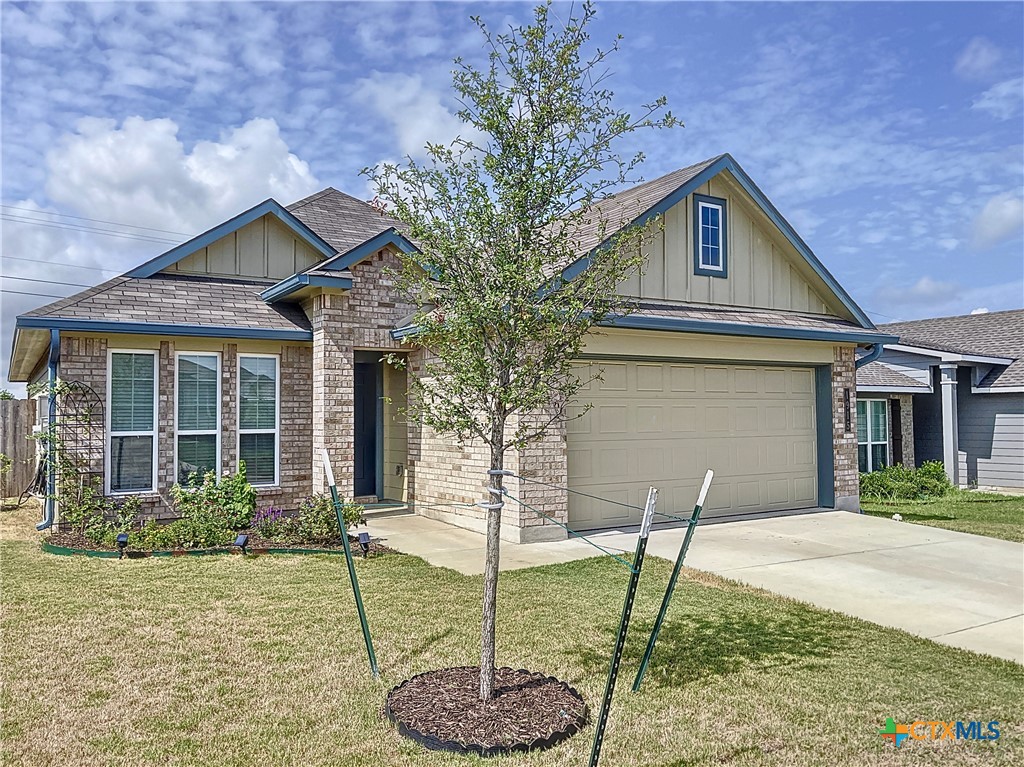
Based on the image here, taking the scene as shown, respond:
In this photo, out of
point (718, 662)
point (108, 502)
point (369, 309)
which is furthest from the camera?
point (369, 309)

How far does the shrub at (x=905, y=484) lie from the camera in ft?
52.1

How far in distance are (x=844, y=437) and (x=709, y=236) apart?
4.26m

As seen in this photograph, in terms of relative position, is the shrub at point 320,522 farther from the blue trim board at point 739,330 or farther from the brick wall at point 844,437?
the brick wall at point 844,437

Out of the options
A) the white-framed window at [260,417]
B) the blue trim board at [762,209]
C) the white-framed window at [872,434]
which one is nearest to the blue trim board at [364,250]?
the white-framed window at [260,417]

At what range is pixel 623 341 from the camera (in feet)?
35.9

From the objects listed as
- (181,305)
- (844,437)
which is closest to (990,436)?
(844,437)

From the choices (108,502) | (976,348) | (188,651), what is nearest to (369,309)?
(108,502)

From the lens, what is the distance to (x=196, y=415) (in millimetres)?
11273

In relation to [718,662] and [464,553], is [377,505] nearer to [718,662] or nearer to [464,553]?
[464,553]

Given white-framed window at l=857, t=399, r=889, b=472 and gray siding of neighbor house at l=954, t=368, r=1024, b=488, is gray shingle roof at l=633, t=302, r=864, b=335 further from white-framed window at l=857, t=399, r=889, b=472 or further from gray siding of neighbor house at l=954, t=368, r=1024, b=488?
gray siding of neighbor house at l=954, t=368, r=1024, b=488

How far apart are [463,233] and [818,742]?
346 centimetres

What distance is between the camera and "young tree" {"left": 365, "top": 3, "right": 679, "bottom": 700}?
4.59 m

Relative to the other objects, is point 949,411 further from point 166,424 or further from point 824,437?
point 166,424

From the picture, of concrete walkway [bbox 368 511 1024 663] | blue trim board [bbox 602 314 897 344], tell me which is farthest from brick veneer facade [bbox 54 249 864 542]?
blue trim board [bbox 602 314 897 344]
